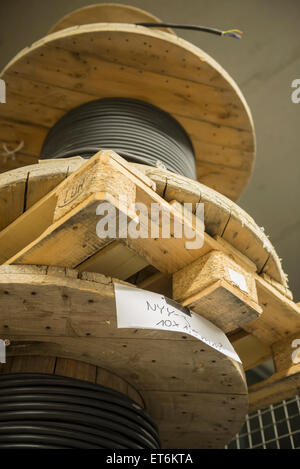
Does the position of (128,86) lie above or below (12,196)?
above

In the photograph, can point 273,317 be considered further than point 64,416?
Yes

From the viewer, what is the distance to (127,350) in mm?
2113

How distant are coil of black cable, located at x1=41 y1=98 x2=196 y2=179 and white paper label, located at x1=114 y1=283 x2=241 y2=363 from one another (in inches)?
38.0

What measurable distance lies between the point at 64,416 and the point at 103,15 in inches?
124

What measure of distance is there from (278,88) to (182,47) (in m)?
1.89

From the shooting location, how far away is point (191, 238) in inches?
78.3

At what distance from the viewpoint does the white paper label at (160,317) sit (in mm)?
1789

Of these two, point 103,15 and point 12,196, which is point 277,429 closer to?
point 12,196

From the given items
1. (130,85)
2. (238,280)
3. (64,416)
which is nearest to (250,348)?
(238,280)

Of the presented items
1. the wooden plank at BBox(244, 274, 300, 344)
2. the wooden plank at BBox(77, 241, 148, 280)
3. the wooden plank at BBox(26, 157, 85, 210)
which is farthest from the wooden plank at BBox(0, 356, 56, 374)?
the wooden plank at BBox(244, 274, 300, 344)

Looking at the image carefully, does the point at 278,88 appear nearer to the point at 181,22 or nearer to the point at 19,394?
the point at 181,22

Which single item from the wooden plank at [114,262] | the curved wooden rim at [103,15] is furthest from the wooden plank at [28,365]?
the curved wooden rim at [103,15]

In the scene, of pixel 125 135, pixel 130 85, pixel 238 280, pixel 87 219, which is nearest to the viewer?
pixel 87 219

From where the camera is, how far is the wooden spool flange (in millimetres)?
3014
